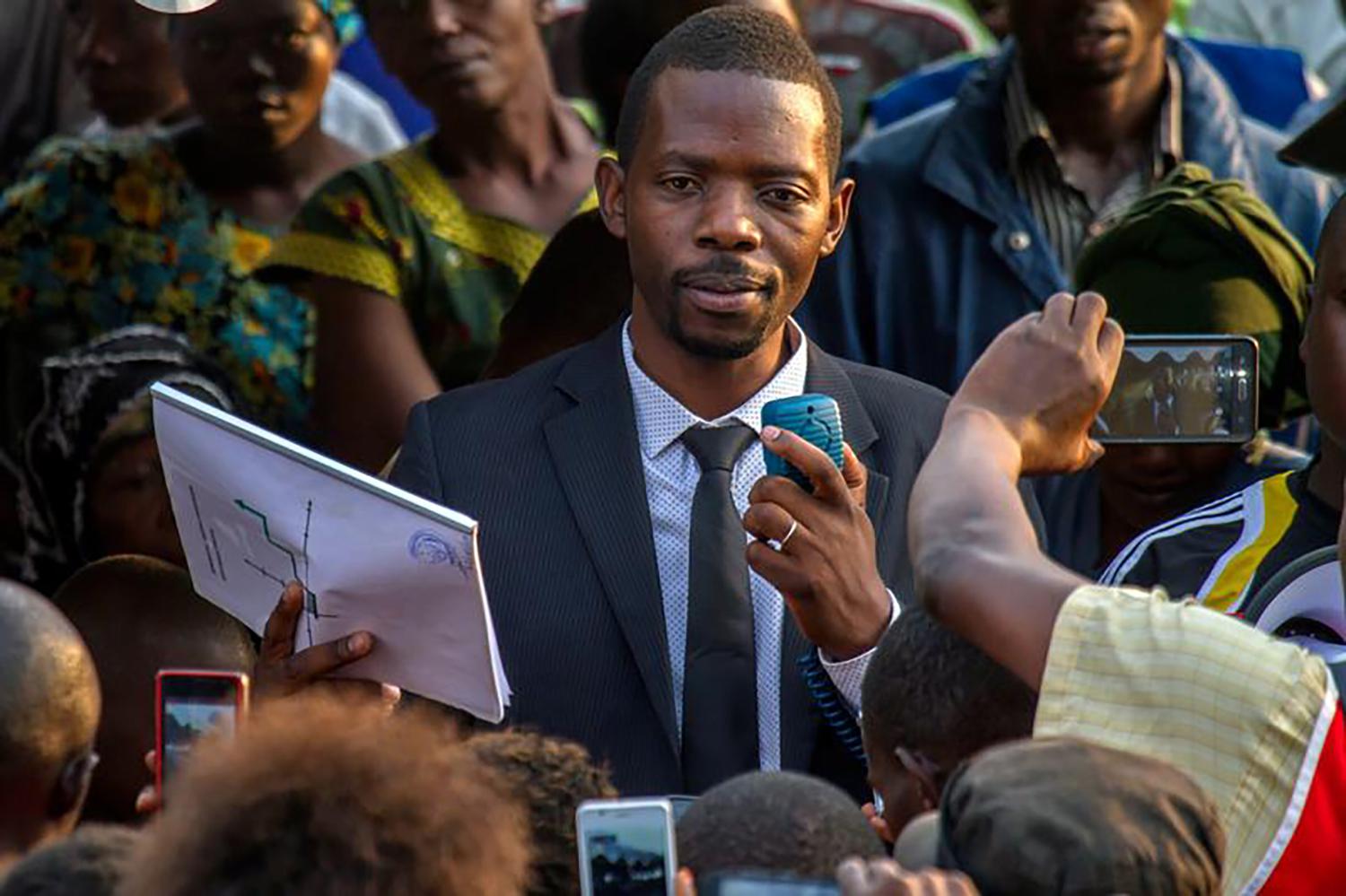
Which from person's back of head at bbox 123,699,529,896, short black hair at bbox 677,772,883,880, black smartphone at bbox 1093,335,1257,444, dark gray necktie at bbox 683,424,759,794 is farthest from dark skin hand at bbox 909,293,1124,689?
black smartphone at bbox 1093,335,1257,444

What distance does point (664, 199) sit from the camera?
13.9ft

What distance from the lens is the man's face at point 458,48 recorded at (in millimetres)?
5793

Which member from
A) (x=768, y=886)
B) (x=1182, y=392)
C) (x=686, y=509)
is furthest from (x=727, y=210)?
(x=768, y=886)

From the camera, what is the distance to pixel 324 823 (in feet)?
8.27

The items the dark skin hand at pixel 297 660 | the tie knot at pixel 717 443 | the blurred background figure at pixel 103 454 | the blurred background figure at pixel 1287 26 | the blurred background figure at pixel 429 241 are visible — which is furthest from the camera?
the blurred background figure at pixel 1287 26

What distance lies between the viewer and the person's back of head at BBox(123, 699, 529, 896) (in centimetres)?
250

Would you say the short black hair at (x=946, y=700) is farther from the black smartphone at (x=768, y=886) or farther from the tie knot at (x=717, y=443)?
the tie knot at (x=717, y=443)

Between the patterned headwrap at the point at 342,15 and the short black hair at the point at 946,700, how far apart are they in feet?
11.1

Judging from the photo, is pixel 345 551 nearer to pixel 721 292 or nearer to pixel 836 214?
pixel 721 292

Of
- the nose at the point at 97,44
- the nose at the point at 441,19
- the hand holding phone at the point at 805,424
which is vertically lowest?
the hand holding phone at the point at 805,424

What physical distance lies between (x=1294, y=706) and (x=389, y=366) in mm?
2849

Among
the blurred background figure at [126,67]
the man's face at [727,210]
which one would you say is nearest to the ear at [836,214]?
the man's face at [727,210]

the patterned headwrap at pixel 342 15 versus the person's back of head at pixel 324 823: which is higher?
the patterned headwrap at pixel 342 15

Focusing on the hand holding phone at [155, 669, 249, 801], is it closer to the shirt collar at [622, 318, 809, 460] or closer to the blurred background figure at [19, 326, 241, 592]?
the shirt collar at [622, 318, 809, 460]
